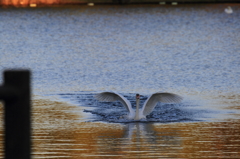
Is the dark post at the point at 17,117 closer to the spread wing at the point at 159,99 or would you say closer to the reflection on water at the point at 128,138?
→ the reflection on water at the point at 128,138

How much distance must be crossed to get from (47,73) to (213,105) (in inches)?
337

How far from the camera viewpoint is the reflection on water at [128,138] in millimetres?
8789

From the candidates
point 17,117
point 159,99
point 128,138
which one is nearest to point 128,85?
point 159,99

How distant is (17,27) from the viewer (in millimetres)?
49656

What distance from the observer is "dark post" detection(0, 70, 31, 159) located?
3.20 metres

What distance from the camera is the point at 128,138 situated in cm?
1025

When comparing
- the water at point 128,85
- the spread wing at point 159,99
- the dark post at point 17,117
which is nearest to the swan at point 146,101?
the spread wing at point 159,99

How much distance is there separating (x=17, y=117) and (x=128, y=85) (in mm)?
15174

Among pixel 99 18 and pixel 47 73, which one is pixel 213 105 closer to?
pixel 47 73

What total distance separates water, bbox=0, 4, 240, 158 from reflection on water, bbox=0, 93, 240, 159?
1cm

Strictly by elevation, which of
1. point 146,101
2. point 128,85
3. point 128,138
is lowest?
point 128,138

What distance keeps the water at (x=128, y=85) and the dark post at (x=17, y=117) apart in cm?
522

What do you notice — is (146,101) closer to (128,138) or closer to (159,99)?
(159,99)

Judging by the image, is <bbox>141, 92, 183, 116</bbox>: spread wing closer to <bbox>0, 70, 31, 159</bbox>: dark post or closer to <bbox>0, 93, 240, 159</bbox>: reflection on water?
<bbox>0, 93, 240, 159</bbox>: reflection on water
